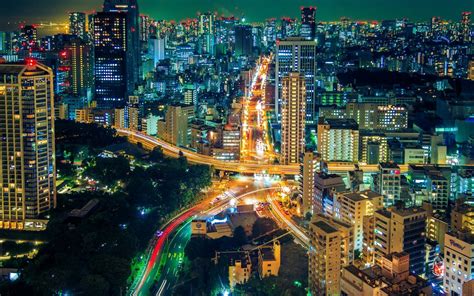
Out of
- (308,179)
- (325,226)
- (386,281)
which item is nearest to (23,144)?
(308,179)

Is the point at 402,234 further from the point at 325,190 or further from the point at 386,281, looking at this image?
the point at 325,190

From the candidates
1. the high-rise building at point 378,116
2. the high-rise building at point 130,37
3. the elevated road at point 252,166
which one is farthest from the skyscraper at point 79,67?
the high-rise building at point 378,116

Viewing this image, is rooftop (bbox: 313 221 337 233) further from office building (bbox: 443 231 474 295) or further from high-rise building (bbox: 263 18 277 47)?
high-rise building (bbox: 263 18 277 47)

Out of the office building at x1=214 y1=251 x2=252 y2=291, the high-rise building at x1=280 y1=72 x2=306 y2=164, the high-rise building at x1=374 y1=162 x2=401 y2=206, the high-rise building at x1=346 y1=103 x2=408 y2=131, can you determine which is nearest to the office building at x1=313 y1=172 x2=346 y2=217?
the high-rise building at x1=374 y1=162 x2=401 y2=206

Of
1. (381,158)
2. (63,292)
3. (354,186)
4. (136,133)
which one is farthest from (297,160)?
(63,292)

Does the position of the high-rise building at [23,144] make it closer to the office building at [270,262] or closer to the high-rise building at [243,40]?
the office building at [270,262]

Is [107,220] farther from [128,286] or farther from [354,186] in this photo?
[354,186]

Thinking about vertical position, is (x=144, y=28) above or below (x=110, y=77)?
above
